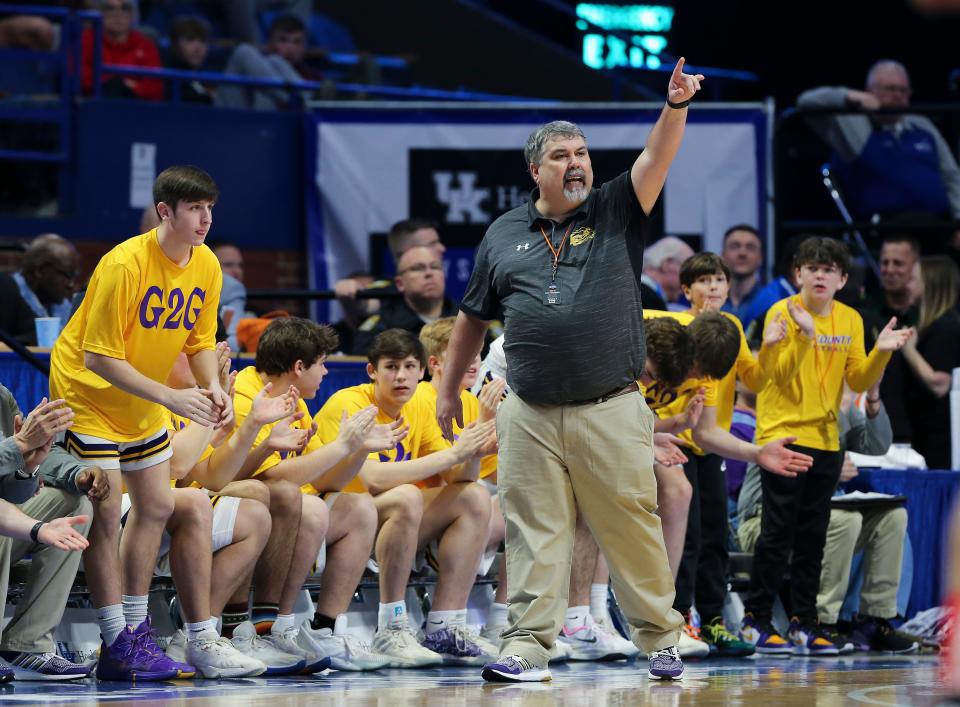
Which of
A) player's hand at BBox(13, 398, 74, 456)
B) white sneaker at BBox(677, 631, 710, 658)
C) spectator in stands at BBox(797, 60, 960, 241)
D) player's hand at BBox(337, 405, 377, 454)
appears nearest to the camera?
player's hand at BBox(13, 398, 74, 456)

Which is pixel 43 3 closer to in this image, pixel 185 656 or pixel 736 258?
pixel 736 258

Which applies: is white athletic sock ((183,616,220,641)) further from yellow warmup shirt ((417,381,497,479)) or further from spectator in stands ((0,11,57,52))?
spectator in stands ((0,11,57,52))

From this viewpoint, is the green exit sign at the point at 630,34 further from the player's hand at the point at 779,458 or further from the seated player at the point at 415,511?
the seated player at the point at 415,511

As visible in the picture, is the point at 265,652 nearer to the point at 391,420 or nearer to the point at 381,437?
the point at 381,437

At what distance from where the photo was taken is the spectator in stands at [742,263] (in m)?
9.40

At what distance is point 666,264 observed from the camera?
29.8ft

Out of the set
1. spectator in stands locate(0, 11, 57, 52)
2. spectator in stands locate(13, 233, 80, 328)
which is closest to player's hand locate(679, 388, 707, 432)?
spectator in stands locate(13, 233, 80, 328)

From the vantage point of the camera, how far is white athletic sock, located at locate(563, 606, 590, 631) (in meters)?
6.76

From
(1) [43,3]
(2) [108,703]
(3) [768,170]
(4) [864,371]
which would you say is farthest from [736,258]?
(1) [43,3]

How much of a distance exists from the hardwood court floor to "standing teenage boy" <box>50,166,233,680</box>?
0.26 m

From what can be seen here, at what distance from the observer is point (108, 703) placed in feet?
15.7

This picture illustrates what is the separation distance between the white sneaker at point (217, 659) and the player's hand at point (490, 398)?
1.37m

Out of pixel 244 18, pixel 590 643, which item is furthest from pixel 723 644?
pixel 244 18

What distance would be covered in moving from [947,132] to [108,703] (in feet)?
25.9
